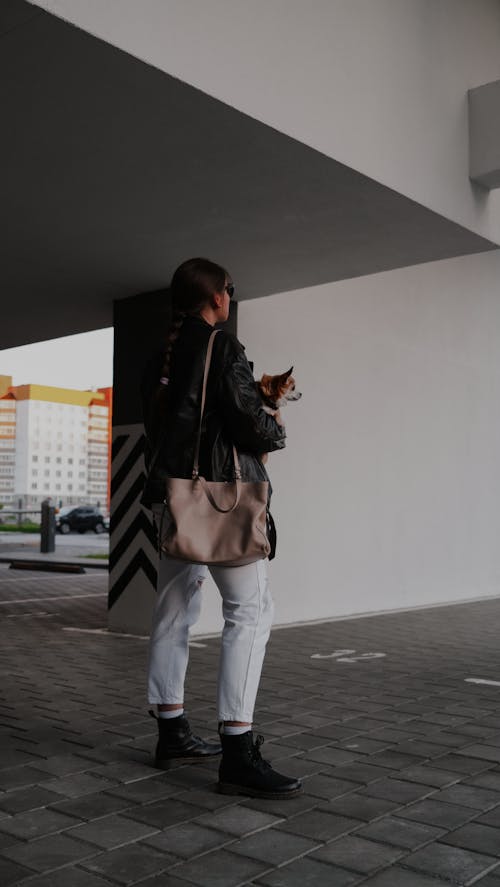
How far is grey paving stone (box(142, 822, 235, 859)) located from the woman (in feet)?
1.11

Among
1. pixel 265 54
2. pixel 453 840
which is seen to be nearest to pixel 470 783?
pixel 453 840

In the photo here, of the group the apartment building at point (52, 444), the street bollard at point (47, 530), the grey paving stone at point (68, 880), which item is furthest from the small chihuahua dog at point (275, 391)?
the apartment building at point (52, 444)

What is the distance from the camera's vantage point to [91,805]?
2.77 metres

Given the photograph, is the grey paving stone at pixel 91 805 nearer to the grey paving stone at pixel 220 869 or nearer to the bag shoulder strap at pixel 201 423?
the grey paving stone at pixel 220 869

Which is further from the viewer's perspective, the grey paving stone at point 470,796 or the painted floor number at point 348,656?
the painted floor number at point 348,656

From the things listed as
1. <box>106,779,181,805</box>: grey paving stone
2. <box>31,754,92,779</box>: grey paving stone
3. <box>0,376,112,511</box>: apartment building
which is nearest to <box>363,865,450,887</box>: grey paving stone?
<box>106,779,181,805</box>: grey paving stone

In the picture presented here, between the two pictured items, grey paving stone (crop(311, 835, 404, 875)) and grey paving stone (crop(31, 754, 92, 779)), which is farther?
grey paving stone (crop(31, 754, 92, 779))

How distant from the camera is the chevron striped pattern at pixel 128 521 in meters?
7.36

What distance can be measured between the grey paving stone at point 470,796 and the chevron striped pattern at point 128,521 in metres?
4.49

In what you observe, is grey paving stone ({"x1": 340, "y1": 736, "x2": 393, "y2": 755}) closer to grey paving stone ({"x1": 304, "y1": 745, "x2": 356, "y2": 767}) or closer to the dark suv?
grey paving stone ({"x1": 304, "y1": 745, "x2": 356, "y2": 767})

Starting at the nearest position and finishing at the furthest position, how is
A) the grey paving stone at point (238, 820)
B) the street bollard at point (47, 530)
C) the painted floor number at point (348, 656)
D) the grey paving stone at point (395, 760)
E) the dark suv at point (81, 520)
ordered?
the grey paving stone at point (238, 820) → the grey paving stone at point (395, 760) → the painted floor number at point (348, 656) → the street bollard at point (47, 530) → the dark suv at point (81, 520)

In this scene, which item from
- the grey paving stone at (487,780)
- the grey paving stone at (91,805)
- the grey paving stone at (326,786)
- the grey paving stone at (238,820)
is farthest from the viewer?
the grey paving stone at (487,780)

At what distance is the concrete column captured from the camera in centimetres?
733

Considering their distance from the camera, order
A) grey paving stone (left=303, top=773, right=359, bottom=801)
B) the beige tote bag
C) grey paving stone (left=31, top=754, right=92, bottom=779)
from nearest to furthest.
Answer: the beige tote bag < grey paving stone (left=303, top=773, right=359, bottom=801) < grey paving stone (left=31, top=754, right=92, bottom=779)
